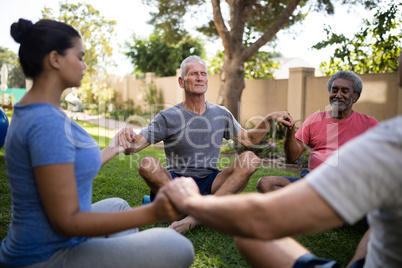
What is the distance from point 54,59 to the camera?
5.22 feet

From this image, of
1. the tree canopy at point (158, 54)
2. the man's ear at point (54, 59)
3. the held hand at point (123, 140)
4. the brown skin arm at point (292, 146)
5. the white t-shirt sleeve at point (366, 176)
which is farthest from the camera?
the tree canopy at point (158, 54)

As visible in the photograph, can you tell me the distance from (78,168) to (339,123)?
2.68 meters

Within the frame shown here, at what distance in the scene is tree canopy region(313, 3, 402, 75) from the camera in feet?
22.9

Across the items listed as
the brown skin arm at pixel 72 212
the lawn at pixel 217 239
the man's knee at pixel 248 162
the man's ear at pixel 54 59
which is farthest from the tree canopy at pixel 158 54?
the brown skin arm at pixel 72 212

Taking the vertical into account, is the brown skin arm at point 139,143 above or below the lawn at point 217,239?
above

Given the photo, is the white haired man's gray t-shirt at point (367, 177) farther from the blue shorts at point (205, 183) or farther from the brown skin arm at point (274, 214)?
the blue shorts at point (205, 183)

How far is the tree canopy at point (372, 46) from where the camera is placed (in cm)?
699

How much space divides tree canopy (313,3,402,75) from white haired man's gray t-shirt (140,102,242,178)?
5248mm

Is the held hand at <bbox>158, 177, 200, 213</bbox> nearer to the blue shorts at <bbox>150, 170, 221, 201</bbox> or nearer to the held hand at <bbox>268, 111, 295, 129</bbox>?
the held hand at <bbox>268, 111, 295, 129</bbox>

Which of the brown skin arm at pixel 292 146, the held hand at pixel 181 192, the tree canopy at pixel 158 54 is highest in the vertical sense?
the tree canopy at pixel 158 54

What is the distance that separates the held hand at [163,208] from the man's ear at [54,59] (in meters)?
0.75

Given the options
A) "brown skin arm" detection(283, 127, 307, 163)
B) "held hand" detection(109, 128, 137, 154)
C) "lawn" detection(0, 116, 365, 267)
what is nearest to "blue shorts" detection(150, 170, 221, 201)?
"lawn" detection(0, 116, 365, 267)

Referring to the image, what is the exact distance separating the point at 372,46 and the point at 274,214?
7.48 meters

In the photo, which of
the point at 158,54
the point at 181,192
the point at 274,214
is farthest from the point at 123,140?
the point at 158,54
